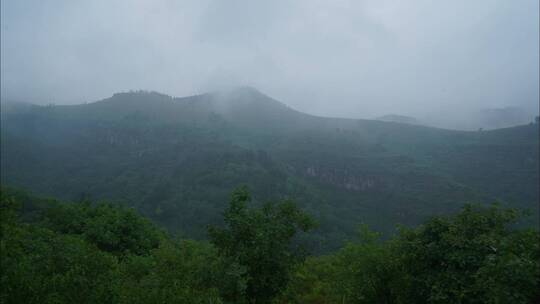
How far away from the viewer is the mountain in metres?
117

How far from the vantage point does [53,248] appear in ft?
46.2

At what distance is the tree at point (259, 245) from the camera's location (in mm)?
13148

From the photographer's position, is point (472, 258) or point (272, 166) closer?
point (472, 258)

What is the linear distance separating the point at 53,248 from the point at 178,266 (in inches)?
255

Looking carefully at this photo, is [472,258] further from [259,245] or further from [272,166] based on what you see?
[272,166]

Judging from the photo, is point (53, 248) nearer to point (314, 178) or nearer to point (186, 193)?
point (186, 193)

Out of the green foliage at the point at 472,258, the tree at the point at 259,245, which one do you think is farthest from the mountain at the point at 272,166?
the tree at the point at 259,245

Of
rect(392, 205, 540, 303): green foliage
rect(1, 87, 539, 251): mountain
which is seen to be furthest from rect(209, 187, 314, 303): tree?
rect(1, 87, 539, 251): mountain

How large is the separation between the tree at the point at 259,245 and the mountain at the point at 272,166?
241 ft

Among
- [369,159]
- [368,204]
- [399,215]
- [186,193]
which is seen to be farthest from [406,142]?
[186,193]

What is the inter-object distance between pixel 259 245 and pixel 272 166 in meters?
135

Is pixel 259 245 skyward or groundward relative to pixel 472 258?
skyward

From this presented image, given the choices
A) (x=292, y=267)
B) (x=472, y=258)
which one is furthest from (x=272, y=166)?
(x=472, y=258)

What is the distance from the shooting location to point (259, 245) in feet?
43.2
